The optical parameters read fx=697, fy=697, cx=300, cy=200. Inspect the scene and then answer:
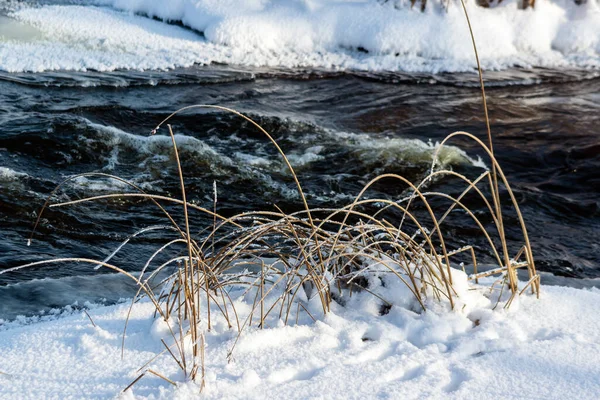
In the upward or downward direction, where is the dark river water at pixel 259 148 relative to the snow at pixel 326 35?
downward

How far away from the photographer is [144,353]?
6.77 ft

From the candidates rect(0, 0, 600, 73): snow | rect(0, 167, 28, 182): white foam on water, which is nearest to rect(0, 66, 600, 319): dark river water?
rect(0, 167, 28, 182): white foam on water

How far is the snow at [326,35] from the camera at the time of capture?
7434mm

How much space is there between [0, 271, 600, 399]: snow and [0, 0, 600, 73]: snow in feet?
17.2

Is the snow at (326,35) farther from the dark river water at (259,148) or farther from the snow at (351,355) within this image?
the snow at (351,355)

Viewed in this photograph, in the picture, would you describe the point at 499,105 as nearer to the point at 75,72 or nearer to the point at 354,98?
the point at 354,98

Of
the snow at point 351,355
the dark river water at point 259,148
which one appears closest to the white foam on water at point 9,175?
the dark river water at point 259,148

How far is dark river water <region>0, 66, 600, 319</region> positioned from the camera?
3.87 meters

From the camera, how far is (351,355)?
2104 millimetres

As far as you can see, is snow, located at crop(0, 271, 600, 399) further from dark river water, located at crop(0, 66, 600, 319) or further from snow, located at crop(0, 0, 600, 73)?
snow, located at crop(0, 0, 600, 73)

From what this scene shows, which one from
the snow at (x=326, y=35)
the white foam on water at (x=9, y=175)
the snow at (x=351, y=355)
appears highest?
the snow at (x=326, y=35)

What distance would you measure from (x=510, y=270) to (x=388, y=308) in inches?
17.8

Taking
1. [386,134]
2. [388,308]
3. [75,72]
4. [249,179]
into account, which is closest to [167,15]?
[75,72]

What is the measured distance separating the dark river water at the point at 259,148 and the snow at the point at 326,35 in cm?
43
